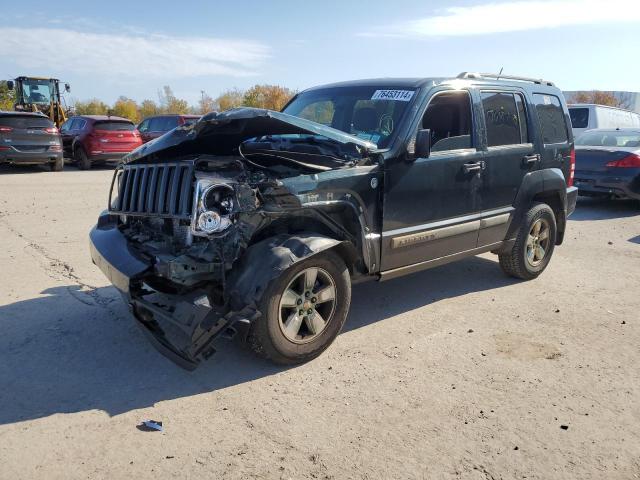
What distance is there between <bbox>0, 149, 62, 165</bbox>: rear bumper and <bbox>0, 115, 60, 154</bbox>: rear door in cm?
8

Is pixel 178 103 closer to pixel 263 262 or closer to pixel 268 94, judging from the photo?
pixel 268 94

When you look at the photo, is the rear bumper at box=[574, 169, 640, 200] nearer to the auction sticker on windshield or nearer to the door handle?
the door handle

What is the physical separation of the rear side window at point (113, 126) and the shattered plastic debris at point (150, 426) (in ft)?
49.1

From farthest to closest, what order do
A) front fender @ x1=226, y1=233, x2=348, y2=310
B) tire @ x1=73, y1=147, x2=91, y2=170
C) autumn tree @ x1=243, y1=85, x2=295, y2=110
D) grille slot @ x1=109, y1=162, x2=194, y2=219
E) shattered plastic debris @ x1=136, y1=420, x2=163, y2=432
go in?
autumn tree @ x1=243, y1=85, x2=295, y2=110 → tire @ x1=73, y1=147, x2=91, y2=170 → grille slot @ x1=109, y1=162, x2=194, y2=219 → front fender @ x1=226, y1=233, x2=348, y2=310 → shattered plastic debris @ x1=136, y1=420, x2=163, y2=432

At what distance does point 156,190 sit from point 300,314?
1435 millimetres

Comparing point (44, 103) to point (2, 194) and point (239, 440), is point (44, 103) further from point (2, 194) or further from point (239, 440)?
point (239, 440)

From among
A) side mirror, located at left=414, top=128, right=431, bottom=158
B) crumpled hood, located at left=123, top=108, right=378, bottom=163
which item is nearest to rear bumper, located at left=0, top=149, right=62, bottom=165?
crumpled hood, located at left=123, top=108, right=378, bottom=163

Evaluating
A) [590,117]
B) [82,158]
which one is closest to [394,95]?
[590,117]

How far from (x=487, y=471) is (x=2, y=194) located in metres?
11.1

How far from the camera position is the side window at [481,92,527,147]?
16.4 feet

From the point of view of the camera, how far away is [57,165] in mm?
15102

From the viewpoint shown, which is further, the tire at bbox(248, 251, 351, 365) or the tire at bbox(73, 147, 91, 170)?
the tire at bbox(73, 147, 91, 170)

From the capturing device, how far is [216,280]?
11.6 ft

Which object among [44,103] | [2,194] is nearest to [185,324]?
[2,194]
